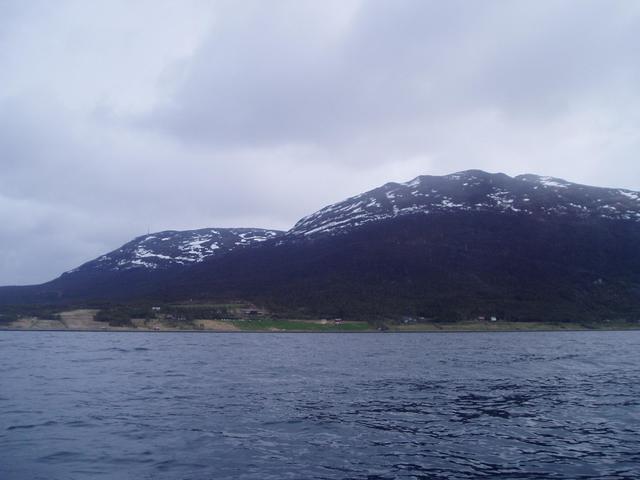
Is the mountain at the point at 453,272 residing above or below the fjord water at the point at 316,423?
above

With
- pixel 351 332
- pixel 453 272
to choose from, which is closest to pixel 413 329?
pixel 351 332

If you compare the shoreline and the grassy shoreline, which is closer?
the shoreline

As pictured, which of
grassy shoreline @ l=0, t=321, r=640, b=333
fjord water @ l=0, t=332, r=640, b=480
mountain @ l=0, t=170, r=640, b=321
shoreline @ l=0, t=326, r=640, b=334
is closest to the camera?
fjord water @ l=0, t=332, r=640, b=480

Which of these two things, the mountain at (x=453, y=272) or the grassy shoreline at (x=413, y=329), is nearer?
the grassy shoreline at (x=413, y=329)

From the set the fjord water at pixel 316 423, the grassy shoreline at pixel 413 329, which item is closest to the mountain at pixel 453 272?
the grassy shoreline at pixel 413 329

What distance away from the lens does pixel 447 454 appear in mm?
17797

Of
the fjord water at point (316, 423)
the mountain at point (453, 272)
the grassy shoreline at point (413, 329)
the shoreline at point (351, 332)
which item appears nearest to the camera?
the fjord water at point (316, 423)

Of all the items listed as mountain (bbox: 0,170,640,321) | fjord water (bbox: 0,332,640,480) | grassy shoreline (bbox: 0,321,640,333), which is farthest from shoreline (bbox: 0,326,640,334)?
fjord water (bbox: 0,332,640,480)

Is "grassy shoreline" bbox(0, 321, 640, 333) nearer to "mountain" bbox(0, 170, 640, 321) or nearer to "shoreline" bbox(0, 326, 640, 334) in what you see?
"shoreline" bbox(0, 326, 640, 334)

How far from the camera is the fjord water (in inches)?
641

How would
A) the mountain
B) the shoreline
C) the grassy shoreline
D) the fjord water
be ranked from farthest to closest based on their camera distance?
the mountain < the grassy shoreline < the shoreline < the fjord water

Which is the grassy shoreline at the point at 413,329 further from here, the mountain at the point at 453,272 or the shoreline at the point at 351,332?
the mountain at the point at 453,272

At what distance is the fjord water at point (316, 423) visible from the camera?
16281 millimetres

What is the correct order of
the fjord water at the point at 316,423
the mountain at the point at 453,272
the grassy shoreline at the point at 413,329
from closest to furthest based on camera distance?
the fjord water at the point at 316,423 < the grassy shoreline at the point at 413,329 < the mountain at the point at 453,272
